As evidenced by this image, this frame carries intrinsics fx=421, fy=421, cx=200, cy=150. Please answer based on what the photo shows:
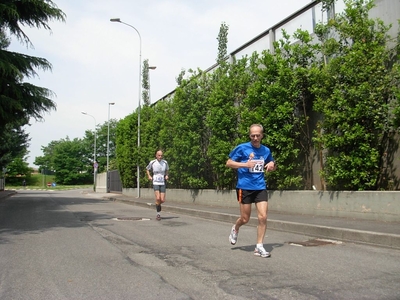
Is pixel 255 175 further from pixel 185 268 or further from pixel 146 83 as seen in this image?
pixel 146 83

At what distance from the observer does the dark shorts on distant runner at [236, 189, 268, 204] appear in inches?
244

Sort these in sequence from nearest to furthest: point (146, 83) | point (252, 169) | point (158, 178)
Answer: point (252, 169)
point (158, 178)
point (146, 83)

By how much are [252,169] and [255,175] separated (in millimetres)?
108

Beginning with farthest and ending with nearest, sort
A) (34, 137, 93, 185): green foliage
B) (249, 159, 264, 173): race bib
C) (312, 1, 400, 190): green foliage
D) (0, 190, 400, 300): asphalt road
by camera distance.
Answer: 1. (34, 137, 93, 185): green foliage
2. (312, 1, 400, 190): green foliage
3. (249, 159, 264, 173): race bib
4. (0, 190, 400, 300): asphalt road

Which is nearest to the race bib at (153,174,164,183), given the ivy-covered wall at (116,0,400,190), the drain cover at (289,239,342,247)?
the ivy-covered wall at (116,0,400,190)

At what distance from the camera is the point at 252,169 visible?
617 cm

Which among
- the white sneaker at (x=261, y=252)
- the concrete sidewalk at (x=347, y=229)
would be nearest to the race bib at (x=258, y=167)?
the white sneaker at (x=261, y=252)

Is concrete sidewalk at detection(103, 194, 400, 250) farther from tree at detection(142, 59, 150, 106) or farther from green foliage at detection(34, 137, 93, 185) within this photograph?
green foliage at detection(34, 137, 93, 185)

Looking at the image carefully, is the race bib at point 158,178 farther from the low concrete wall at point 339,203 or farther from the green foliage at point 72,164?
the green foliage at point 72,164

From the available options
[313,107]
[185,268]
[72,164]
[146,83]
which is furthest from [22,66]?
[72,164]

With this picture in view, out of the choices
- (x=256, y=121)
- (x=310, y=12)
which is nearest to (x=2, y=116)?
(x=256, y=121)

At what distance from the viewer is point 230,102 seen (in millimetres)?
14977

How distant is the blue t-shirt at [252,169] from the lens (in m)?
6.19

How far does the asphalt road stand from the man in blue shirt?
52 centimetres
